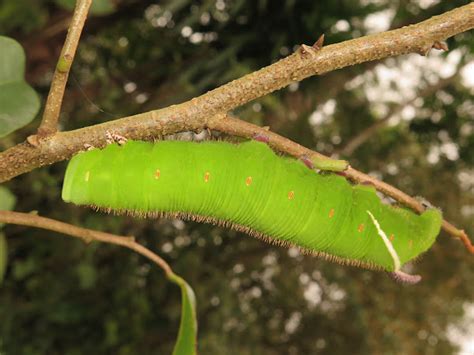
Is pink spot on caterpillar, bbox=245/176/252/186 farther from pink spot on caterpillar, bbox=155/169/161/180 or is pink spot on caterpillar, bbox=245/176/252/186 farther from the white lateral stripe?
the white lateral stripe

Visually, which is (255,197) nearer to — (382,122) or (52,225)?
(52,225)

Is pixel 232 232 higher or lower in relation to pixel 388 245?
lower

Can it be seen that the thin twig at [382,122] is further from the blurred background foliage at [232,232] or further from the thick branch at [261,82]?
the thick branch at [261,82]

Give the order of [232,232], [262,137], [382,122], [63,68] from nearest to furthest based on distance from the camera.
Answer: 1. [63,68]
2. [262,137]
3. [382,122]
4. [232,232]

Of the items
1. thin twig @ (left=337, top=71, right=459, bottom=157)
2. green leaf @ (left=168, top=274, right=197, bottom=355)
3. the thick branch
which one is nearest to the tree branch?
the thick branch

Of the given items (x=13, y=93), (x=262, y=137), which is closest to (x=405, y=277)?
(x=262, y=137)

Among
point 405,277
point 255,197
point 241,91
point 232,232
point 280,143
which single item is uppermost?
point 241,91
